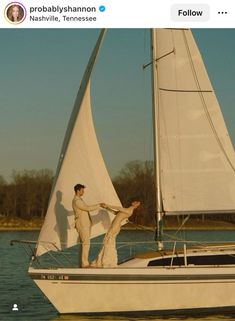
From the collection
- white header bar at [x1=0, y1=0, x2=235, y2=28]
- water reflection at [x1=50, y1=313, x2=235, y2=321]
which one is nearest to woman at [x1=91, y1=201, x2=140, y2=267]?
water reflection at [x1=50, y1=313, x2=235, y2=321]

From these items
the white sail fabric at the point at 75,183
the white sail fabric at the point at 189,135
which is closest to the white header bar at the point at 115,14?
the white sail fabric at the point at 75,183

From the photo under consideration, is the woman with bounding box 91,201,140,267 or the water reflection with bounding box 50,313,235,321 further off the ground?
the woman with bounding box 91,201,140,267

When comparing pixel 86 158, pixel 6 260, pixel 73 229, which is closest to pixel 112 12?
pixel 86 158

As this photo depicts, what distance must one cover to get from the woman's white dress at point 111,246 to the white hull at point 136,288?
0.53 m

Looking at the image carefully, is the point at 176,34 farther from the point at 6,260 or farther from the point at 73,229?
the point at 6,260

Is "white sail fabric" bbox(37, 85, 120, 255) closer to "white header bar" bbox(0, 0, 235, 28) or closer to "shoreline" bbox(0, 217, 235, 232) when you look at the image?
"white header bar" bbox(0, 0, 235, 28)

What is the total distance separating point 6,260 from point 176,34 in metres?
15.4

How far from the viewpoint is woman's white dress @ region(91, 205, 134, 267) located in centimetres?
1606

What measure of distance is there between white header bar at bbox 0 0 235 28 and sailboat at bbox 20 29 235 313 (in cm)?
282

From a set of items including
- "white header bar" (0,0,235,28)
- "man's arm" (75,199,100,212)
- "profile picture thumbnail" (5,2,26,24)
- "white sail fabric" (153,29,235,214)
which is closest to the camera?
"white header bar" (0,0,235,28)

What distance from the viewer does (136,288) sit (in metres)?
15.6

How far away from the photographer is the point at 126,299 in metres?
15.7

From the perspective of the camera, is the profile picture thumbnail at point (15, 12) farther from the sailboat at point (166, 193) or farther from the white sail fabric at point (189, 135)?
the white sail fabric at point (189, 135)

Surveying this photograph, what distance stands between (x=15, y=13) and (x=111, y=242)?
18.1ft
